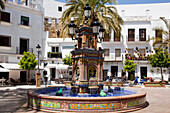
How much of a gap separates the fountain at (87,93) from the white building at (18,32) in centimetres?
1464

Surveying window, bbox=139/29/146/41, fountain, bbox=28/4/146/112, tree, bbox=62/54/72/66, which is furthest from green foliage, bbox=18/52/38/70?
window, bbox=139/29/146/41

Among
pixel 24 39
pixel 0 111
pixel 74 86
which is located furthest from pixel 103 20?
pixel 24 39

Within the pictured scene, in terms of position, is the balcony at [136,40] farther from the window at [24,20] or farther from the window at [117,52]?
the window at [24,20]

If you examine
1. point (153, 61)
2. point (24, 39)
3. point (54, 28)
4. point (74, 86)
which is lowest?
point (74, 86)

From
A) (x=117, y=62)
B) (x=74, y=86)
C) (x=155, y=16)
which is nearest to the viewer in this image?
(x=74, y=86)

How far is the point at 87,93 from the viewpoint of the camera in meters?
9.98

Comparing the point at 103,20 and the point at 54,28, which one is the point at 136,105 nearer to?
the point at 103,20

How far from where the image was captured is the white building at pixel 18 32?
82.0ft

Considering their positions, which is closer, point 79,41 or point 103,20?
point 79,41

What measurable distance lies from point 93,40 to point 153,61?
16.5m

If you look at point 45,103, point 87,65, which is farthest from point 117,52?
point 45,103

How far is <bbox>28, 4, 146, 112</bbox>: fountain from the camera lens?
7463 millimetres

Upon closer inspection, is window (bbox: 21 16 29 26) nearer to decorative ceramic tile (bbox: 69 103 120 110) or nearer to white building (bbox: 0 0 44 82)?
white building (bbox: 0 0 44 82)

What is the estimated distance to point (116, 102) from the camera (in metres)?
7.62
